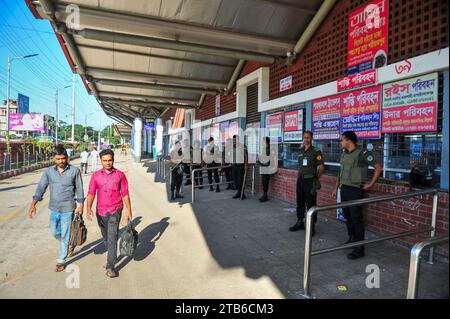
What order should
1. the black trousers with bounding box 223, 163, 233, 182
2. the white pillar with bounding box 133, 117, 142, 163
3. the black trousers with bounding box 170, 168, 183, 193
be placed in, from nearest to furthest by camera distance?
the black trousers with bounding box 170, 168, 183, 193, the black trousers with bounding box 223, 163, 233, 182, the white pillar with bounding box 133, 117, 142, 163

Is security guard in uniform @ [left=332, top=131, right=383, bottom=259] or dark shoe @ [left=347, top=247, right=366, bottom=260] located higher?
security guard in uniform @ [left=332, top=131, right=383, bottom=259]

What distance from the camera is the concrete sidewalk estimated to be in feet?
10.6

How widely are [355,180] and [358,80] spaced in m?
2.05

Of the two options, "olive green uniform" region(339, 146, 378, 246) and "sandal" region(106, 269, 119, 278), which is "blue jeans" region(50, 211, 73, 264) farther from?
"olive green uniform" region(339, 146, 378, 246)

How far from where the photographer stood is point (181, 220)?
6227 millimetres

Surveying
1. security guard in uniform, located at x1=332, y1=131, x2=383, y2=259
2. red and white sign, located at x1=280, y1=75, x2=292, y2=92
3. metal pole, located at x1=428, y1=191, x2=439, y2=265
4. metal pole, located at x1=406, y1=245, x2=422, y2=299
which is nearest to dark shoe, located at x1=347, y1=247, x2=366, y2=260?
security guard in uniform, located at x1=332, y1=131, x2=383, y2=259

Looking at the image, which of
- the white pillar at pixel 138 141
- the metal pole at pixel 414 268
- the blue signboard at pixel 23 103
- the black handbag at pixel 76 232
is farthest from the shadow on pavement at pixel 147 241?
the blue signboard at pixel 23 103

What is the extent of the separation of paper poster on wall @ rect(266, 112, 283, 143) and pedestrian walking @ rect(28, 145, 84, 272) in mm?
5228

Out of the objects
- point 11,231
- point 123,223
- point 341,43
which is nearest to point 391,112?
point 341,43

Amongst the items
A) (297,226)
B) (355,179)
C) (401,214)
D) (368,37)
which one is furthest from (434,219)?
(368,37)

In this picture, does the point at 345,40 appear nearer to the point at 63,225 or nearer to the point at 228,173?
the point at 228,173

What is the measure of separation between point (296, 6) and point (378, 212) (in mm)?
4466

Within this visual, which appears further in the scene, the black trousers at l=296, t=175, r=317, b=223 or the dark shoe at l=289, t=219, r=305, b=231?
the dark shoe at l=289, t=219, r=305, b=231
